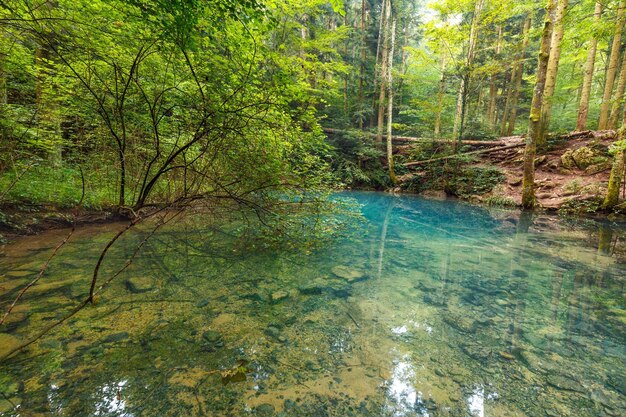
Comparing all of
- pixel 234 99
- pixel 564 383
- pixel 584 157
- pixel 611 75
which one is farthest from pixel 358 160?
pixel 564 383

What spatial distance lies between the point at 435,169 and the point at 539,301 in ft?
46.6

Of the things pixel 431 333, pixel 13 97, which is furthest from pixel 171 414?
pixel 13 97

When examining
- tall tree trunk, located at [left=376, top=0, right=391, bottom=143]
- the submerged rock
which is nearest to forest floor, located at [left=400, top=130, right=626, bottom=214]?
tall tree trunk, located at [left=376, top=0, right=391, bottom=143]

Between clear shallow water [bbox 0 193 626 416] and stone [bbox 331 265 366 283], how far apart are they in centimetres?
4

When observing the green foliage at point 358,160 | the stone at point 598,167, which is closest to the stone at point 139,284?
the green foliage at point 358,160

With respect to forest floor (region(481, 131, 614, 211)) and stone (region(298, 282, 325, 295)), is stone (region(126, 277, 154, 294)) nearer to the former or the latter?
stone (region(298, 282, 325, 295))

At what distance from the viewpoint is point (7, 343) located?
254 centimetres

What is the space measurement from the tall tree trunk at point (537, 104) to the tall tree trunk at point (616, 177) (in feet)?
6.77

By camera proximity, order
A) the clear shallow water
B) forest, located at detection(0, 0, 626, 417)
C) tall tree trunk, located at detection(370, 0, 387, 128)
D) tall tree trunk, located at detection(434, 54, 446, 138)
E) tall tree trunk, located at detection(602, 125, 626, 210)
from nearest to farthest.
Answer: the clear shallow water, forest, located at detection(0, 0, 626, 417), tall tree trunk, located at detection(602, 125, 626, 210), tall tree trunk, located at detection(434, 54, 446, 138), tall tree trunk, located at detection(370, 0, 387, 128)

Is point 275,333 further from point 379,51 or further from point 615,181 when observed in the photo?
point 379,51

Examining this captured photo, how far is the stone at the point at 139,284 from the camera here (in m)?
3.71

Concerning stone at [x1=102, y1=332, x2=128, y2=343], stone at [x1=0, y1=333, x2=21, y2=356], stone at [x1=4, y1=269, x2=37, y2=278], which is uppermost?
stone at [x1=4, y1=269, x2=37, y2=278]

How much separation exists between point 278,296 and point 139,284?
6.57 ft

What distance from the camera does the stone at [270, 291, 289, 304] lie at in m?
3.70
